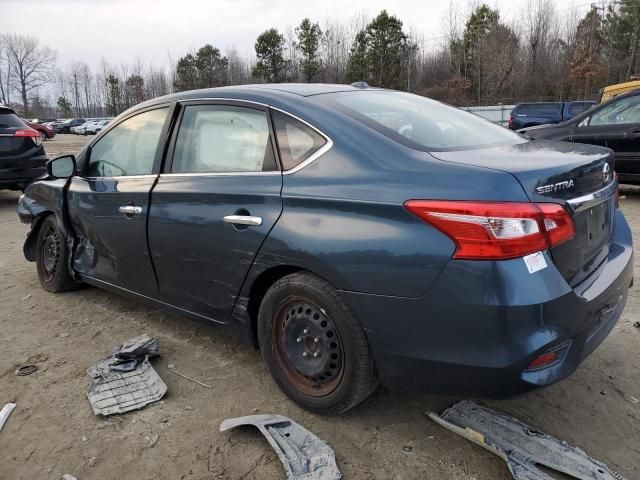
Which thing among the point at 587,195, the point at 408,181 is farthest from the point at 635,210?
the point at 408,181

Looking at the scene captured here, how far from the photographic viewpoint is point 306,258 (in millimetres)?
2432

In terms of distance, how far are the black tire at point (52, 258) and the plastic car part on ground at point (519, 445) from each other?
3181mm

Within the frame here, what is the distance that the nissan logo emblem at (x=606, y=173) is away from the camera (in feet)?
8.39

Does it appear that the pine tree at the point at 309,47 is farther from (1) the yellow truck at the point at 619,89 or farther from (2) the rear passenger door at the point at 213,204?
(2) the rear passenger door at the point at 213,204

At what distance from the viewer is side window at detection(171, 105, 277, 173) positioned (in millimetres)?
2814

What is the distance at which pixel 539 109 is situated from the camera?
1852cm

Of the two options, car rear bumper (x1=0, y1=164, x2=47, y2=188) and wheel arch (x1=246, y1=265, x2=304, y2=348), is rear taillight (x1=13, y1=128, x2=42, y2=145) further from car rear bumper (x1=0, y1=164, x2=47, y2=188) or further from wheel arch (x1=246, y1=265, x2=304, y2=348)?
wheel arch (x1=246, y1=265, x2=304, y2=348)

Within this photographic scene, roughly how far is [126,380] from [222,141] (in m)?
1.46

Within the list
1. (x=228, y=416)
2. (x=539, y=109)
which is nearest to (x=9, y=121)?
(x=228, y=416)

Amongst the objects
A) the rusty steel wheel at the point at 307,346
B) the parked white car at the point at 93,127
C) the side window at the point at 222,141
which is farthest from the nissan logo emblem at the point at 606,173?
the parked white car at the point at 93,127

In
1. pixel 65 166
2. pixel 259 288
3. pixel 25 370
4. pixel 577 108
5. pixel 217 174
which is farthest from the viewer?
pixel 577 108

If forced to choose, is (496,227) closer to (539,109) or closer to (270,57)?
(539,109)

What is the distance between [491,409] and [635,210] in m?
5.92

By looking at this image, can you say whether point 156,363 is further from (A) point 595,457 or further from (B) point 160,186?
(A) point 595,457
